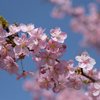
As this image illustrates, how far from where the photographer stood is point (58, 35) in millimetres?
1656

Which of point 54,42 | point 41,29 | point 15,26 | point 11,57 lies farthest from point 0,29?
point 54,42

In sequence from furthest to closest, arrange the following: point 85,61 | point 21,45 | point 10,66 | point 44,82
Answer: point 44,82, point 85,61, point 10,66, point 21,45

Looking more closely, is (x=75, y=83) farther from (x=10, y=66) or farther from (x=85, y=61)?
(x=10, y=66)

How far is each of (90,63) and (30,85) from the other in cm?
1103

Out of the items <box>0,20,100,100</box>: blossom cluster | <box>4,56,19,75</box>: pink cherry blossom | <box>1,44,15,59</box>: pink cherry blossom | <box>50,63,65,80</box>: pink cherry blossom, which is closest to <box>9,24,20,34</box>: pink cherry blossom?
<box>0,20,100,100</box>: blossom cluster

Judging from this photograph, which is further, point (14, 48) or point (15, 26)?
point (15, 26)

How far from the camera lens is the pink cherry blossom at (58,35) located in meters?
1.62

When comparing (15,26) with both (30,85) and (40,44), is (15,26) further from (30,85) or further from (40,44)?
(30,85)

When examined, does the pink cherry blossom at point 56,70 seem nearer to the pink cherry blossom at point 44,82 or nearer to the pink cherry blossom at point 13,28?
the pink cherry blossom at point 44,82

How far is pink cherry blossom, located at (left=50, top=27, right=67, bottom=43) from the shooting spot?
1.62m

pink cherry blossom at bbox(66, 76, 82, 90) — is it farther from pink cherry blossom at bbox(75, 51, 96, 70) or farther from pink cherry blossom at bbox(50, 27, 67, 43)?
pink cherry blossom at bbox(50, 27, 67, 43)

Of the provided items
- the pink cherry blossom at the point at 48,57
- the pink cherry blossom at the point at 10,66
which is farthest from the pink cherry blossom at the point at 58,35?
the pink cherry blossom at the point at 10,66

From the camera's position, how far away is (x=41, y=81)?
1.88 metres

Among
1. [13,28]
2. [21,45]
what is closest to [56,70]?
[21,45]
